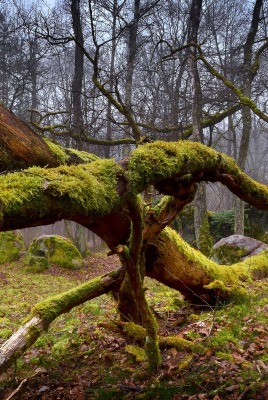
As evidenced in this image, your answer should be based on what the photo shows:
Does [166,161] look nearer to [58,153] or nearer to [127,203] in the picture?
[127,203]

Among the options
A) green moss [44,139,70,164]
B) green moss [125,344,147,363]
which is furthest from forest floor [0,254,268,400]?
green moss [44,139,70,164]

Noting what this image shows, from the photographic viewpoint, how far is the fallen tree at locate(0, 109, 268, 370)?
245 centimetres

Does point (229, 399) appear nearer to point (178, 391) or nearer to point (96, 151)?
point (178, 391)

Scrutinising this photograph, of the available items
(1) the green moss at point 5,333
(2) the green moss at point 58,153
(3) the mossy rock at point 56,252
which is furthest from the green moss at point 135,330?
(3) the mossy rock at point 56,252

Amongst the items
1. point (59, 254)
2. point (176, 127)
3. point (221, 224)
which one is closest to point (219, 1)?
point (176, 127)

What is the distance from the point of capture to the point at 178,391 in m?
3.38

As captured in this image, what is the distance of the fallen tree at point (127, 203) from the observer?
245cm

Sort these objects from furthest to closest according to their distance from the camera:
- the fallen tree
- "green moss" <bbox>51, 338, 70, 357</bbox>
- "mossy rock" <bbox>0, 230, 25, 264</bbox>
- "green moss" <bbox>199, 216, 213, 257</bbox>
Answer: "mossy rock" <bbox>0, 230, 25, 264</bbox> < "green moss" <bbox>199, 216, 213, 257</bbox> < "green moss" <bbox>51, 338, 70, 357</bbox> < the fallen tree

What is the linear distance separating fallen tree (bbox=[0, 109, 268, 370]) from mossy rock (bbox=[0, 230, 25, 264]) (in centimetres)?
982

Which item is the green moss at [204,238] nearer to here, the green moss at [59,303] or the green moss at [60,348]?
the green moss at [60,348]

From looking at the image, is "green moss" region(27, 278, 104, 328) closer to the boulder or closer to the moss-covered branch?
the moss-covered branch

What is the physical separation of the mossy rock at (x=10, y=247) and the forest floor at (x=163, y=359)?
24.4 ft

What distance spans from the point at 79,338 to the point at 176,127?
938 centimetres

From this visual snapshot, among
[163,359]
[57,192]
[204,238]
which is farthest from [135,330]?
[204,238]
